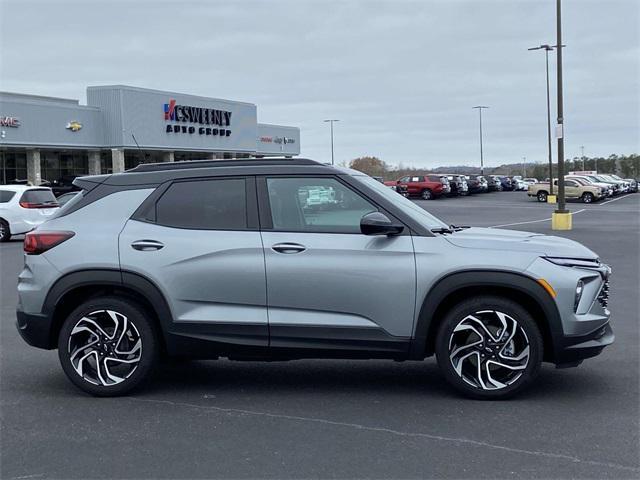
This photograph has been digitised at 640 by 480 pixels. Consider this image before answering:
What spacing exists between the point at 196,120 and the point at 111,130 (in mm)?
9535

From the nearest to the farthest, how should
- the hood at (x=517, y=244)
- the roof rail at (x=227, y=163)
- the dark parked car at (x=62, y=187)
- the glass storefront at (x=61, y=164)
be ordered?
the hood at (x=517, y=244), the roof rail at (x=227, y=163), the dark parked car at (x=62, y=187), the glass storefront at (x=61, y=164)

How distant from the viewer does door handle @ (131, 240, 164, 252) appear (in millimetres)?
5730

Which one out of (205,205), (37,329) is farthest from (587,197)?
(37,329)

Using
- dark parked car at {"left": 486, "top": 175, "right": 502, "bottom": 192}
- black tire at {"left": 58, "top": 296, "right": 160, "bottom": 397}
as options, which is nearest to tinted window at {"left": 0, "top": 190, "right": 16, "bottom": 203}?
black tire at {"left": 58, "top": 296, "right": 160, "bottom": 397}

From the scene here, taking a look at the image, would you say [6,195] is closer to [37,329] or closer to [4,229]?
[4,229]

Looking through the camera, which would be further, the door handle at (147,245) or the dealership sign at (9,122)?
the dealership sign at (9,122)

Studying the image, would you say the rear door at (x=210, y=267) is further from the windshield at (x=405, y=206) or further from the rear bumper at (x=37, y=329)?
the windshield at (x=405, y=206)

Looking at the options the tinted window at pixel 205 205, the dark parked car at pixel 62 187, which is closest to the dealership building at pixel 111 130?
the dark parked car at pixel 62 187

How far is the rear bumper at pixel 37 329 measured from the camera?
19.2 ft

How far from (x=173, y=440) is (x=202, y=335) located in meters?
0.99

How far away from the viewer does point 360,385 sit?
20.0ft

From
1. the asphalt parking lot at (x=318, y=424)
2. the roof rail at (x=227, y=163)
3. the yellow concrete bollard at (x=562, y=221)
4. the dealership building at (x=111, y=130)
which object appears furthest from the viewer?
the dealership building at (x=111, y=130)

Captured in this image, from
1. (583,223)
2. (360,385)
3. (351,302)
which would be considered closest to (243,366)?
(360,385)

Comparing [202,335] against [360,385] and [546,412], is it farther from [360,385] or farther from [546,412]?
[546,412]
